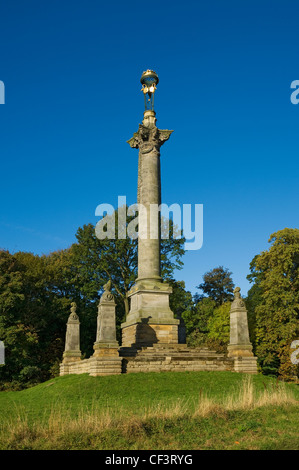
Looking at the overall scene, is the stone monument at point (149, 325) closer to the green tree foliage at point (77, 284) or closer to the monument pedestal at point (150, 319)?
the monument pedestal at point (150, 319)

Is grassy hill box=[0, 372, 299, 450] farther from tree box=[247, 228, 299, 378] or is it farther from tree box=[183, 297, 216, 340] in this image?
tree box=[183, 297, 216, 340]

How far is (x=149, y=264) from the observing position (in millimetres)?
23719

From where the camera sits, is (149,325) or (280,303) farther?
(280,303)

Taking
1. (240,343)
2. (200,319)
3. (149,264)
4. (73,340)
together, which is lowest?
(73,340)

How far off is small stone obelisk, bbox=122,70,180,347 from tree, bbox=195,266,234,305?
28.7 meters

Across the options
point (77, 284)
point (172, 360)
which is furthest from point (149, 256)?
point (77, 284)

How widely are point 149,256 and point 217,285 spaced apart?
29.5 m

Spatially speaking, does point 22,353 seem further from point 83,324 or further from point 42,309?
point 83,324

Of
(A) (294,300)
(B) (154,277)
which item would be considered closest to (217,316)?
(A) (294,300)

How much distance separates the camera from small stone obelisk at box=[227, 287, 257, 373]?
787 inches

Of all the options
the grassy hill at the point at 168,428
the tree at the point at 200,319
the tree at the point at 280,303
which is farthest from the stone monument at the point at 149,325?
the tree at the point at 200,319

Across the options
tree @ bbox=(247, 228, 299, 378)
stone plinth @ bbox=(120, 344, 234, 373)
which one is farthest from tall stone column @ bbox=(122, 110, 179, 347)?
tree @ bbox=(247, 228, 299, 378)

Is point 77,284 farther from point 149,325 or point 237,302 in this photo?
point 237,302

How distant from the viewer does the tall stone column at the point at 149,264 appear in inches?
866
